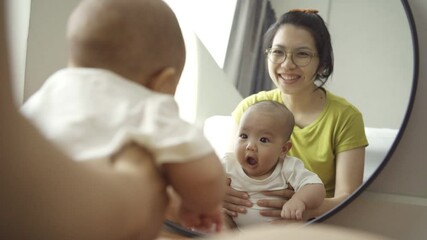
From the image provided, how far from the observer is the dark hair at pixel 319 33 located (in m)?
0.86

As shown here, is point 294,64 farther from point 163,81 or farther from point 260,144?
point 163,81

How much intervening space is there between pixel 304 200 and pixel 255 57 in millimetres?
242

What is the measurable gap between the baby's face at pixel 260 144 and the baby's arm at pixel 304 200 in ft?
0.18

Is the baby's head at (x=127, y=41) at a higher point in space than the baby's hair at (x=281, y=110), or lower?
higher

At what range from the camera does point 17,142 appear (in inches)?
9.4

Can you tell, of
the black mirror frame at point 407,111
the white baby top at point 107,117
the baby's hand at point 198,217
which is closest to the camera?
the white baby top at point 107,117

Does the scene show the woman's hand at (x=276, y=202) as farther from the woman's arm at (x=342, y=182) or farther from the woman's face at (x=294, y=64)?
the woman's face at (x=294, y=64)

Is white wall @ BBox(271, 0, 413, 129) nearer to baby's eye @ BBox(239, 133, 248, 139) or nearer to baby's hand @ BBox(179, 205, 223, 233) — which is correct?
baby's eye @ BBox(239, 133, 248, 139)

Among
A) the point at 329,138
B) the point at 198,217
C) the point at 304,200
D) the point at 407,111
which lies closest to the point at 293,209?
the point at 304,200

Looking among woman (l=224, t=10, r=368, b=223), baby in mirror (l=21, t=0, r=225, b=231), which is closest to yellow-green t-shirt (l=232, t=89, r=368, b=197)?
woman (l=224, t=10, r=368, b=223)

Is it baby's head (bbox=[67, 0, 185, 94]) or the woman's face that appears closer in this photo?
baby's head (bbox=[67, 0, 185, 94])

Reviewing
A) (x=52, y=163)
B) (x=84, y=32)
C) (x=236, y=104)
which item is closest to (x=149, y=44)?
(x=84, y=32)

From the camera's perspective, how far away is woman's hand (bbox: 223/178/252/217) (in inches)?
33.6

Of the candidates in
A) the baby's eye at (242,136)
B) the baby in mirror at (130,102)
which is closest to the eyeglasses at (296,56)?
the baby's eye at (242,136)
